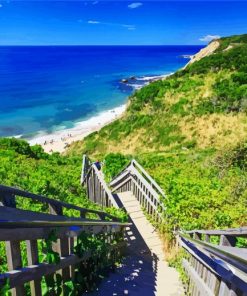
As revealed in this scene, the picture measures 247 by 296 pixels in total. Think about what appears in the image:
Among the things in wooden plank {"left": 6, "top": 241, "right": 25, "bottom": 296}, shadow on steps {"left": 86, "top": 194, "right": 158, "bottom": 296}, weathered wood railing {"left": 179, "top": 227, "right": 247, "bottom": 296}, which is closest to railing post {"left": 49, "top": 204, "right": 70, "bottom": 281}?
wooden plank {"left": 6, "top": 241, "right": 25, "bottom": 296}

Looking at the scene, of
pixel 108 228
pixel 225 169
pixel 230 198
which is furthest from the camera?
pixel 225 169

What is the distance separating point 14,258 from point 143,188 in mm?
6301

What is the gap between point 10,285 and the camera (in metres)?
2.24

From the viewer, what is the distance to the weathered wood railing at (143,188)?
7.40 meters

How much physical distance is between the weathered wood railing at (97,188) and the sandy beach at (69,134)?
2054cm

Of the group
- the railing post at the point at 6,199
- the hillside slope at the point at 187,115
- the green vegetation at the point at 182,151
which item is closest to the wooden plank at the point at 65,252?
the railing post at the point at 6,199

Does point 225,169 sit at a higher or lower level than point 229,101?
lower

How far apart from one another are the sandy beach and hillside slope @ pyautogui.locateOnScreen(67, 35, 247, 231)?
6033mm

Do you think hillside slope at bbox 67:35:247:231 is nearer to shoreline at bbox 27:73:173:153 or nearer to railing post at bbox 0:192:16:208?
railing post at bbox 0:192:16:208

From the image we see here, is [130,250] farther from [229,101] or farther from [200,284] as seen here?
[229,101]

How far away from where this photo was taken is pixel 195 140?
19875 millimetres

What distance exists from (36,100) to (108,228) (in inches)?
2142

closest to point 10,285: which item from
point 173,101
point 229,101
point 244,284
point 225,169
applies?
point 244,284

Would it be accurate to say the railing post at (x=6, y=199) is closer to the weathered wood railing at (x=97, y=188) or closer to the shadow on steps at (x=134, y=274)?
the shadow on steps at (x=134, y=274)
